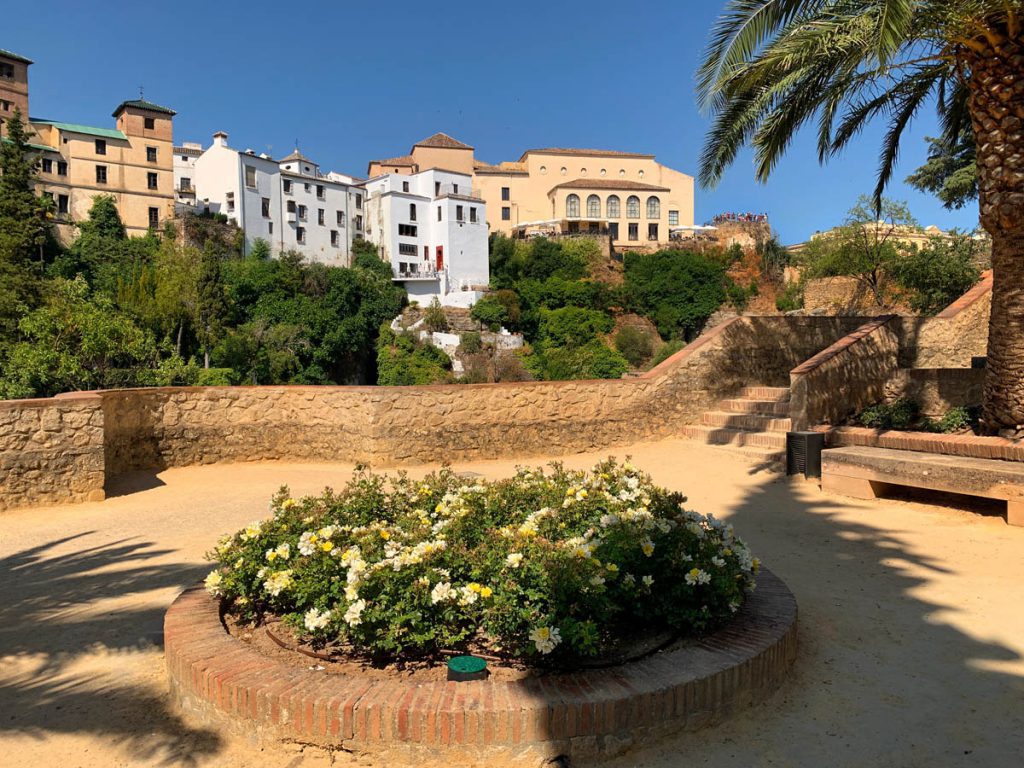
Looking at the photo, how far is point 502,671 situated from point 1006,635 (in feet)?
9.79

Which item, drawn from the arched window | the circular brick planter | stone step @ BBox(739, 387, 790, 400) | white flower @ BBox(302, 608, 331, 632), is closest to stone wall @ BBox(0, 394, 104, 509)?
the circular brick planter

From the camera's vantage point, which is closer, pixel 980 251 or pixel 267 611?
pixel 267 611

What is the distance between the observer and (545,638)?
3025mm

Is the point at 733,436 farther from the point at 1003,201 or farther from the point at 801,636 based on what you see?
the point at 801,636

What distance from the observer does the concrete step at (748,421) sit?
10336mm

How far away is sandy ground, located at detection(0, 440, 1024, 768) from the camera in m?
2.96

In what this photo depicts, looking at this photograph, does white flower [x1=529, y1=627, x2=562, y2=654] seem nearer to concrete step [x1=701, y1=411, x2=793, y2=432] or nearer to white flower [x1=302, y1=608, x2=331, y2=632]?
white flower [x1=302, y1=608, x2=331, y2=632]

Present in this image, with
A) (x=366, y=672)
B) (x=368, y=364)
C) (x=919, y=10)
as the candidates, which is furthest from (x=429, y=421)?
(x=368, y=364)

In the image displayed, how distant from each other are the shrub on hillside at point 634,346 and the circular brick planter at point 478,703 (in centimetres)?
5326

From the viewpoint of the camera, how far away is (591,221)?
2793 inches

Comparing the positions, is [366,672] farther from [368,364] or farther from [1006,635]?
[368,364]

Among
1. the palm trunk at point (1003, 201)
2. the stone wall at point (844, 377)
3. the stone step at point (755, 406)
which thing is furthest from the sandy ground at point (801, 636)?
the stone step at point (755, 406)

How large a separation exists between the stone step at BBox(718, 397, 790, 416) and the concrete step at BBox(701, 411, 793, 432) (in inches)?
5.6

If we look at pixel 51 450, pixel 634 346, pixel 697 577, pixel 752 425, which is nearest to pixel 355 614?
pixel 697 577
